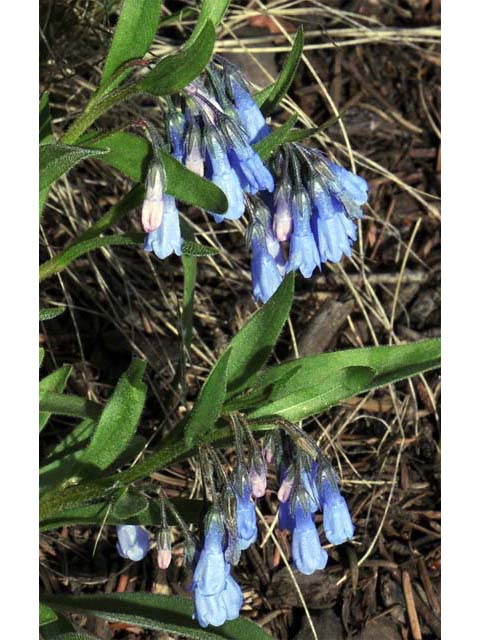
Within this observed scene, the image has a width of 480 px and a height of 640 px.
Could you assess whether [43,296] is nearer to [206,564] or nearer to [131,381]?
[131,381]

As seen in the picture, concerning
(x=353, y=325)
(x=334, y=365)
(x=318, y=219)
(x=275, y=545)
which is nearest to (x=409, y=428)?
(x=353, y=325)

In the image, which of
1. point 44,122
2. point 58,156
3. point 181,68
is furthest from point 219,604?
point 44,122

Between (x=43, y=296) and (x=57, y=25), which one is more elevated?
(x=57, y=25)

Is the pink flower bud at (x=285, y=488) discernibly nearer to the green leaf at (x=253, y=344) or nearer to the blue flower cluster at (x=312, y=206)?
the green leaf at (x=253, y=344)

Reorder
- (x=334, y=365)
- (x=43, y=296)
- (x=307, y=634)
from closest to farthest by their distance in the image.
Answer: (x=334, y=365)
(x=307, y=634)
(x=43, y=296)

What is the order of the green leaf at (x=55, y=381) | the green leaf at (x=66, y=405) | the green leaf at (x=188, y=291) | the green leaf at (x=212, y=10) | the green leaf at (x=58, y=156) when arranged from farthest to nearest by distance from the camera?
the green leaf at (x=188, y=291)
the green leaf at (x=55, y=381)
the green leaf at (x=66, y=405)
the green leaf at (x=212, y=10)
the green leaf at (x=58, y=156)

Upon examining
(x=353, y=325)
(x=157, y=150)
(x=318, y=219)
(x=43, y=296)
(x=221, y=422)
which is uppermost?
(x=157, y=150)

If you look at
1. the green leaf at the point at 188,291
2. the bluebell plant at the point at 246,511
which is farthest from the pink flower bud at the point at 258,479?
the green leaf at the point at 188,291

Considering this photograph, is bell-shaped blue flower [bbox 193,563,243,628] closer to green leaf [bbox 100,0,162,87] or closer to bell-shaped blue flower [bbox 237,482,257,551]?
bell-shaped blue flower [bbox 237,482,257,551]
